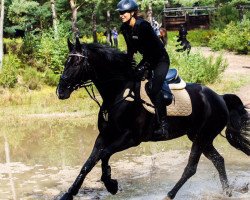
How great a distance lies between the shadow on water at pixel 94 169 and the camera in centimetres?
966

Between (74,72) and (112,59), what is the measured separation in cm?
67

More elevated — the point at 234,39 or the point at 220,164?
the point at 220,164

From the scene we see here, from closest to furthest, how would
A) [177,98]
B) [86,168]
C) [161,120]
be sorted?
1. [86,168]
2. [161,120]
3. [177,98]

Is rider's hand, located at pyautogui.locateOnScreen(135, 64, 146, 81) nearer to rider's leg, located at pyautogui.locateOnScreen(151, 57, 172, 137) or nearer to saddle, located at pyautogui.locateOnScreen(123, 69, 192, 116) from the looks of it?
rider's leg, located at pyautogui.locateOnScreen(151, 57, 172, 137)

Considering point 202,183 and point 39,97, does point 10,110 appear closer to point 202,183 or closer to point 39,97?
point 39,97

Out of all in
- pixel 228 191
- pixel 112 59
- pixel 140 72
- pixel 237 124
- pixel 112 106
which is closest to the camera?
pixel 112 106

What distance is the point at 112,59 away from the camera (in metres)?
8.05

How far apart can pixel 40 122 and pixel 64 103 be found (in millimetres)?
2740

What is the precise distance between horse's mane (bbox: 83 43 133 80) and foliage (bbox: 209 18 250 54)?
25.1 metres

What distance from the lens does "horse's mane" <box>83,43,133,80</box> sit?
26.2 ft

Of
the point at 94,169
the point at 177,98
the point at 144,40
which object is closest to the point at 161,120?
the point at 177,98

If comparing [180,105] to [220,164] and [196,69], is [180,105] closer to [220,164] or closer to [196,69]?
[220,164]

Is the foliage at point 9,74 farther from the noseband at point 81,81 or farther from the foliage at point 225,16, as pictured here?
the foliage at point 225,16

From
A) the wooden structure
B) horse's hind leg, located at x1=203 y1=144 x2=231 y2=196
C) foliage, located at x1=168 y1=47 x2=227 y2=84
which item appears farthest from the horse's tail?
the wooden structure
